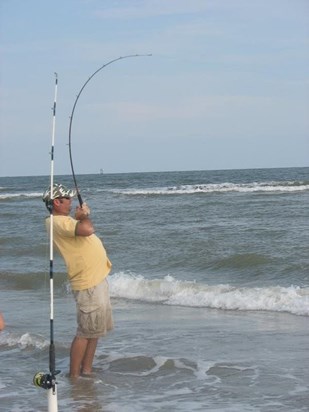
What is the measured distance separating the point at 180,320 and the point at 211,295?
1348 mm

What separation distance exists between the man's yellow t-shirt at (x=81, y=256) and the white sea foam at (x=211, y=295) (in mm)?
3213

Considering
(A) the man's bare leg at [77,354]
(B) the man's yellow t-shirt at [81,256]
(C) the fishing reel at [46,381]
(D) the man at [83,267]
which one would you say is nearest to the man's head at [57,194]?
(D) the man at [83,267]

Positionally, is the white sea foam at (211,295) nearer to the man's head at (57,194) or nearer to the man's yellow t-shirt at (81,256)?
the man's yellow t-shirt at (81,256)

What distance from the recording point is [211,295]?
30.7 feet

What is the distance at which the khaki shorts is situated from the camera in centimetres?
563

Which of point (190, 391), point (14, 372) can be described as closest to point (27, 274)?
point (14, 372)

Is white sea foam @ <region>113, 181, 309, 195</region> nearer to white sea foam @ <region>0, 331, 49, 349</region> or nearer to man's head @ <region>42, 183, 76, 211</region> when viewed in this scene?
white sea foam @ <region>0, 331, 49, 349</region>

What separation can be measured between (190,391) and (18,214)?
18.6 metres

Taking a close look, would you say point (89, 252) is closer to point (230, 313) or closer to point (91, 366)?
point (91, 366)

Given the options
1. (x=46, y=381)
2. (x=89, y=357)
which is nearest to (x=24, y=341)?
(x=89, y=357)

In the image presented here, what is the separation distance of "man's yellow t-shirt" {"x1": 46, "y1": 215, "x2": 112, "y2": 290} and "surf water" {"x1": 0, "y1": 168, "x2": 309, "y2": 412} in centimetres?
75

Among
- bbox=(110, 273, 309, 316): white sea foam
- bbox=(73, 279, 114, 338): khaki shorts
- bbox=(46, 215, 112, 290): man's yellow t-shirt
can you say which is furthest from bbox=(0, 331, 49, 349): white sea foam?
bbox=(110, 273, 309, 316): white sea foam

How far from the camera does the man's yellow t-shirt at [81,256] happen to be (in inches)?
220

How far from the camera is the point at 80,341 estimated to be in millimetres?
5738
